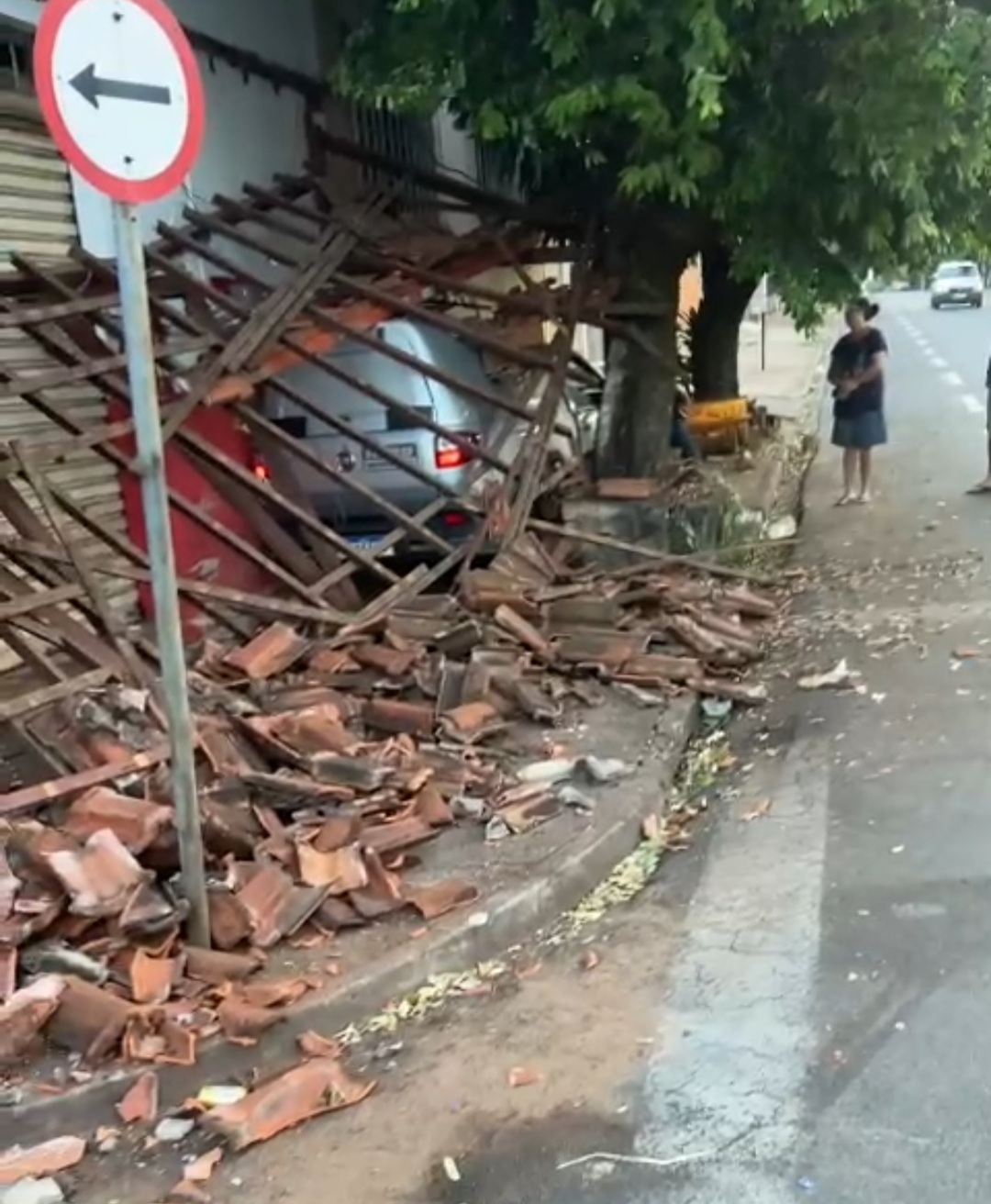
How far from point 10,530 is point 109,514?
1294 millimetres

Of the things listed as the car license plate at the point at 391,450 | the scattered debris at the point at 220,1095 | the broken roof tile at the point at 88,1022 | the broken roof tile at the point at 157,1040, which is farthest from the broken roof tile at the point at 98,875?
the car license plate at the point at 391,450

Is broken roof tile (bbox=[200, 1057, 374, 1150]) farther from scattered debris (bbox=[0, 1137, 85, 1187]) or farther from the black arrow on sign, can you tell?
the black arrow on sign

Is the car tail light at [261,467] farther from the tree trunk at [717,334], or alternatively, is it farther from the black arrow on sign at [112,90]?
the tree trunk at [717,334]

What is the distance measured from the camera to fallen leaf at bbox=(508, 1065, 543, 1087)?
4.01 meters

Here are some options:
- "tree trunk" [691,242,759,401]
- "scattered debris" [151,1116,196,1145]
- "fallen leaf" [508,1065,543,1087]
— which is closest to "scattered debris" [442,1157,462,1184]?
"fallen leaf" [508,1065,543,1087]

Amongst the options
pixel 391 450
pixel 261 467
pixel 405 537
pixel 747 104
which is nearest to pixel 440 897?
pixel 405 537

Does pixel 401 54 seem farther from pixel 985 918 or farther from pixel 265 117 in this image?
pixel 985 918

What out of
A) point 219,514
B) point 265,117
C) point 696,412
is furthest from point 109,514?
point 696,412

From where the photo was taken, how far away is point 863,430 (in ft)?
41.7

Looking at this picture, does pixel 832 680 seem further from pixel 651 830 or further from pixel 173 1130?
pixel 173 1130

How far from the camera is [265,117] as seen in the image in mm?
11844

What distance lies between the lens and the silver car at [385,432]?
939 cm

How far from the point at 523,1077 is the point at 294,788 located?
5.93ft

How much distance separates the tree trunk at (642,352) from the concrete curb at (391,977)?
5807 mm
